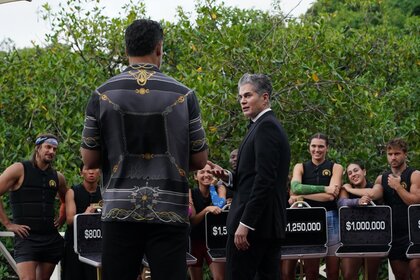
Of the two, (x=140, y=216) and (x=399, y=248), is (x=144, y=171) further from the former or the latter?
(x=399, y=248)

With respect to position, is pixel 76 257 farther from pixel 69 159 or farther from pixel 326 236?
pixel 326 236

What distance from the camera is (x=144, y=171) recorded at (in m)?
5.46

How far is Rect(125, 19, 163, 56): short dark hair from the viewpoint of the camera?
5.55 m

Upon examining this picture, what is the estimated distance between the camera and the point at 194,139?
18.4ft

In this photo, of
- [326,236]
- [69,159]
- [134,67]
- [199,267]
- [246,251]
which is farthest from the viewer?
[69,159]

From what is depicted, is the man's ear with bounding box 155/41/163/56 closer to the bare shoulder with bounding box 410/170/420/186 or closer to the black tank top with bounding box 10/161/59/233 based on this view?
the black tank top with bounding box 10/161/59/233

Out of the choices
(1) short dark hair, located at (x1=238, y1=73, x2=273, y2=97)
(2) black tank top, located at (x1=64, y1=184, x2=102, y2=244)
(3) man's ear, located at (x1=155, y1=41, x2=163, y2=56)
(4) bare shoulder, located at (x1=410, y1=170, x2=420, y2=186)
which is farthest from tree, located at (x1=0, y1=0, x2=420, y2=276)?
(3) man's ear, located at (x1=155, y1=41, x2=163, y2=56)

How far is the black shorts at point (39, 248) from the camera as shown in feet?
34.1

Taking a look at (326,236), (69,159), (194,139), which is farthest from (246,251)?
(69,159)

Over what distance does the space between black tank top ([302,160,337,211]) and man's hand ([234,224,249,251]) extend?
3753mm

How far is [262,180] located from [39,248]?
13.4ft

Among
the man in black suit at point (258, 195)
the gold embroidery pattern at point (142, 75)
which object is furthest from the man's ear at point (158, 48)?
the man in black suit at point (258, 195)

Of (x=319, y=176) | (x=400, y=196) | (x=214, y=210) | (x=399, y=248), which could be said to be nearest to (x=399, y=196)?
(x=400, y=196)

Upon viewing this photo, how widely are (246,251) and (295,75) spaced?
580 centimetres
